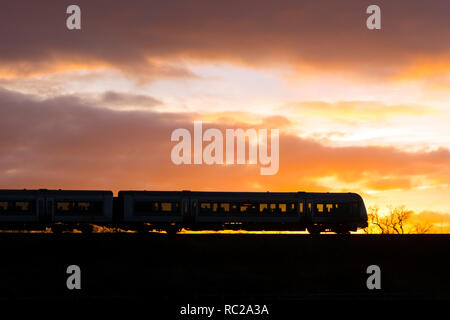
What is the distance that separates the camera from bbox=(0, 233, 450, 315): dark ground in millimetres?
31286

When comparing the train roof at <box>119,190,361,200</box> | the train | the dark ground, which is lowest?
the dark ground

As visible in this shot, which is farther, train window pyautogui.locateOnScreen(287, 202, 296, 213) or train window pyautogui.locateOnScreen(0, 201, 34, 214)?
train window pyautogui.locateOnScreen(287, 202, 296, 213)

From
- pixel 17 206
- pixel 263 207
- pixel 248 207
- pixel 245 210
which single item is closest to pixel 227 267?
pixel 245 210

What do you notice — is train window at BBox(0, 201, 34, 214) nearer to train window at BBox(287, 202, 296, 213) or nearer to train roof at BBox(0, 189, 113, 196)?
train roof at BBox(0, 189, 113, 196)

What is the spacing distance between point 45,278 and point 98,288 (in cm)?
341

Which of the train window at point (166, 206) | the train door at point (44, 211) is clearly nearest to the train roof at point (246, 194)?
the train window at point (166, 206)

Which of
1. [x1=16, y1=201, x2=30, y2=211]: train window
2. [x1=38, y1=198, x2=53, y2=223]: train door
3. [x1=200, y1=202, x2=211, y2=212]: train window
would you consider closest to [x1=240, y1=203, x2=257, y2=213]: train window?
[x1=200, y1=202, x2=211, y2=212]: train window

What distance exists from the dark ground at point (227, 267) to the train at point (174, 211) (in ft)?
24.4

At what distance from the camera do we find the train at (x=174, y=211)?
4978 cm

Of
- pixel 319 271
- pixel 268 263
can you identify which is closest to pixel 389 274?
pixel 319 271

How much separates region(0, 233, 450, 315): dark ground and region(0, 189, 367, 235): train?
24.4ft

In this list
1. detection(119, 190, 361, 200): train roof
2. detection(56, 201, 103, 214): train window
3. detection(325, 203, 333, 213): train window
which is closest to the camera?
detection(56, 201, 103, 214): train window

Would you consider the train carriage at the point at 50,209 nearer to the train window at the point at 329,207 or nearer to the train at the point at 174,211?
the train at the point at 174,211
